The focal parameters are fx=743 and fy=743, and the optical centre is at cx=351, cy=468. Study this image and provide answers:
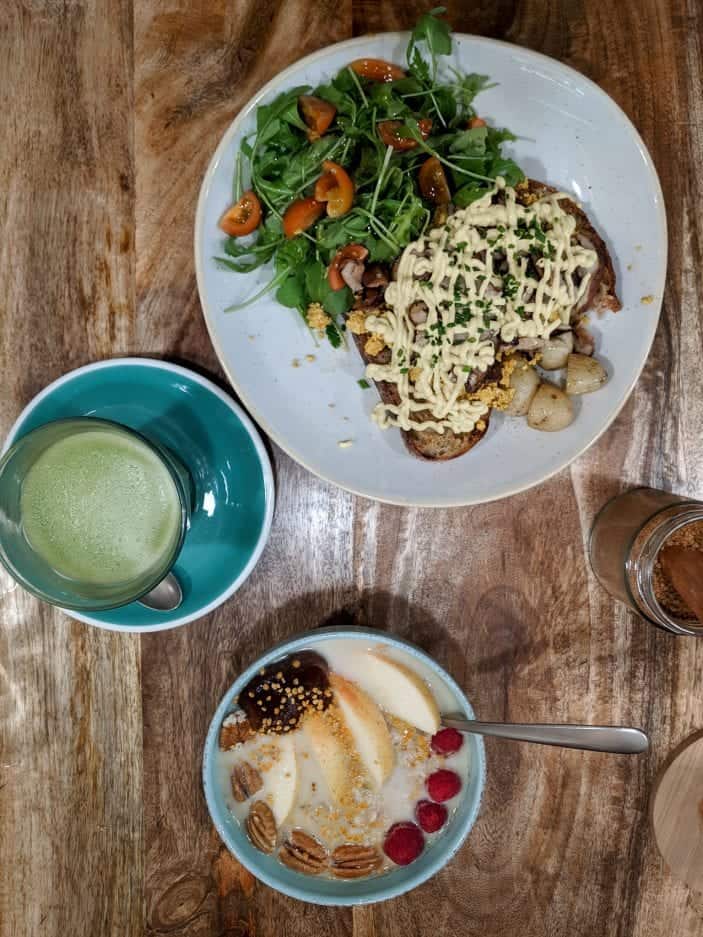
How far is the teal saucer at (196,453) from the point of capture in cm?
148

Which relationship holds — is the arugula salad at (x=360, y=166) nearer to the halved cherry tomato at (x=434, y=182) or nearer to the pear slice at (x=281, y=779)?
the halved cherry tomato at (x=434, y=182)

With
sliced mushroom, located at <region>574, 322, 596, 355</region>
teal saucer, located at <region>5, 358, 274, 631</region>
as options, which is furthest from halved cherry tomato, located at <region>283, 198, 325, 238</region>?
sliced mushroom, located at <region>574, 322, 596, 355</region>

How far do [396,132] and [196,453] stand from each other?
28.6 inches

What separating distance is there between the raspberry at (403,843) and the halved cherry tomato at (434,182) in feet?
4.19

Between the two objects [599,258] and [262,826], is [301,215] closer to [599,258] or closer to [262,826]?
[599,258]

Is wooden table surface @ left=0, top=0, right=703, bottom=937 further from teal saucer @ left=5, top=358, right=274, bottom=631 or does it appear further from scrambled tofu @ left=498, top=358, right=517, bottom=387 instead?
scrambled tofu @ left=498, top=358, right=517, bottom=387

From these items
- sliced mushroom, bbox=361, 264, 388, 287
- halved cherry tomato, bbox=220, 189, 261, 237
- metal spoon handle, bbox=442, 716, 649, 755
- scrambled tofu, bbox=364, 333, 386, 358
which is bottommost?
metal spoon handle, bbox=442, 716, 649, 755

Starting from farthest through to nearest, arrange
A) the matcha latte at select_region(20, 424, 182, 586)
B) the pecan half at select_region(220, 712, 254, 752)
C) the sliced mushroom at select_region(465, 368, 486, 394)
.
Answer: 1. the pecan half at select_region(220, 712, 254, 752)
2. the sliced mushroom at select_region(465, 368, 486, 394)
3. the matcha latte at select_region(20, 424, 182, 586)

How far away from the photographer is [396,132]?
4.51 feet

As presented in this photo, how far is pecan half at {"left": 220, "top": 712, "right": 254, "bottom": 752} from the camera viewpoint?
5.04 ft

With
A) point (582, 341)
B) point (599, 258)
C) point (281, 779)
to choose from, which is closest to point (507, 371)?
point (582, 341)

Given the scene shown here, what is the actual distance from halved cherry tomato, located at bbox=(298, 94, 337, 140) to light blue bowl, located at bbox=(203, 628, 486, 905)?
3.18 ft

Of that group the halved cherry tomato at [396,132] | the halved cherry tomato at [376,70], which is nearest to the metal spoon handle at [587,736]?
the halved cherry tomato at [396,132]

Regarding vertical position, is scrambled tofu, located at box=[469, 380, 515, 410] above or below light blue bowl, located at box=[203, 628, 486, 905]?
above
